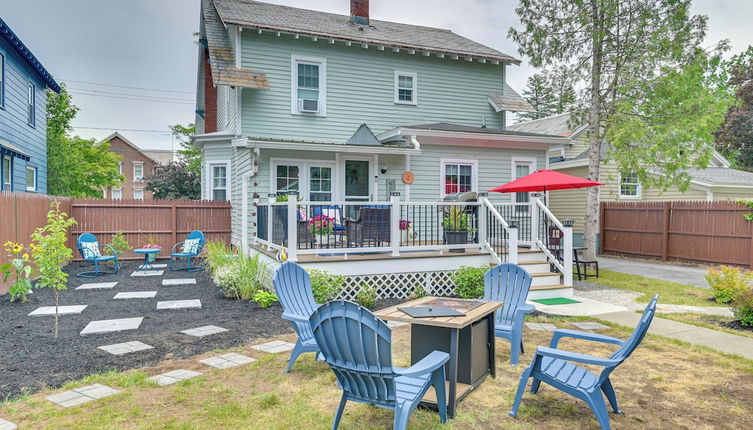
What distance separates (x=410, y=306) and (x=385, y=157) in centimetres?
827

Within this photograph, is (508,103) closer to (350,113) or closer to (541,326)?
(350,113)

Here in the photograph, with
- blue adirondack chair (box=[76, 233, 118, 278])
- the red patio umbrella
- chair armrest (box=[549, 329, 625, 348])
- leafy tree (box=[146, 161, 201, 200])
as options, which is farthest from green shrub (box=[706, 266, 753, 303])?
leafy tree (box=[146, 161, 201, 200])

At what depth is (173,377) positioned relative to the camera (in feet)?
14.7

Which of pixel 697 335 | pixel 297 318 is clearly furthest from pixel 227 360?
pixel 697 335

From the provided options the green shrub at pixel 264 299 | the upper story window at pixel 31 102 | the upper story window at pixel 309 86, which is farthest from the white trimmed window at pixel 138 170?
the green shrub at pixel 264 299

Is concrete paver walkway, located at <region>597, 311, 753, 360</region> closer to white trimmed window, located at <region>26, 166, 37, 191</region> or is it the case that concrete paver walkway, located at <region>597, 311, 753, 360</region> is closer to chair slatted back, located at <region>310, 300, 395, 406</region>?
chair slatted back, located at <region>310, 300, 395, 406</region>

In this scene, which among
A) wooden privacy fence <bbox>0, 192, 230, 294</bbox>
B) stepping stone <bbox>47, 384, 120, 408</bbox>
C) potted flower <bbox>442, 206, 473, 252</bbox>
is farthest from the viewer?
wooden privacy fence <bbox>0, 192, 230, 294</bbox>

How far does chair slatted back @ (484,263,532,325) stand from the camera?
5207 millimetres

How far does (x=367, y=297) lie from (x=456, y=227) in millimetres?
2358

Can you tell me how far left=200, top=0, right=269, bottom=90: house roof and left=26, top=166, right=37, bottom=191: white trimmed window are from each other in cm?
726

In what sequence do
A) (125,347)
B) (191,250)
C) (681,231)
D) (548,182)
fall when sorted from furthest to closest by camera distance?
(681,231), (191,250), (548,182), (125,347)

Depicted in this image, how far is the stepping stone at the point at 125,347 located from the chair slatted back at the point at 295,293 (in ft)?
6.10

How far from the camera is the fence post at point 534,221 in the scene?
962cm

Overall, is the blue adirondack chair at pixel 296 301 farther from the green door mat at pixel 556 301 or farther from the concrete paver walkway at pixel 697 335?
the green door mat at pixel 556 301
